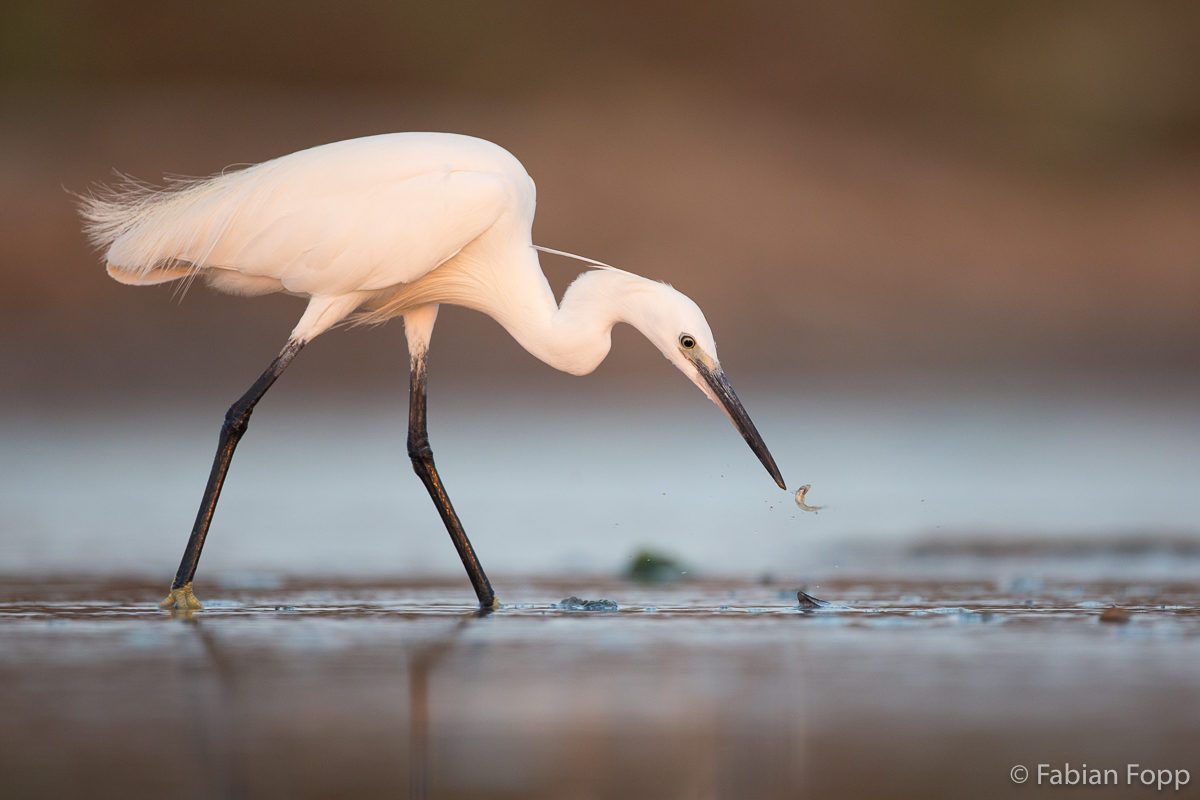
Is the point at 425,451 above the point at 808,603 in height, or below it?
above

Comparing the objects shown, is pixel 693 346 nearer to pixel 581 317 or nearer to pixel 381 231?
pixel 581 317

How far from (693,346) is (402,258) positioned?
1214mm

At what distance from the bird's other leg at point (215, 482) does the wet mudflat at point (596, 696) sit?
0.18 metres

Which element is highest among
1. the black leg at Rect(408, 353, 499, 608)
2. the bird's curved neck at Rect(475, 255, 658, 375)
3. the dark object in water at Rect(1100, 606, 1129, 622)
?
the bird's curved neck at Rect(475, 255, 658, 375)

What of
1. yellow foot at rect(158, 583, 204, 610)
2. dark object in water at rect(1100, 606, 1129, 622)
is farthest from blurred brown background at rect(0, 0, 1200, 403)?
dark object in water at rect(1100, 606, 1129, 622)

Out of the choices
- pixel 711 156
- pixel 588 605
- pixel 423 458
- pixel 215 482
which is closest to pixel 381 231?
pixel 423 458

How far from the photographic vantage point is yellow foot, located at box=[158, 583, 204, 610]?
210 inches

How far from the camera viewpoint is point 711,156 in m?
16.4

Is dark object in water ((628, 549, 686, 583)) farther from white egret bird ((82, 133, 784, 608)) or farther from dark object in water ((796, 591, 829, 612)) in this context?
dark object in water ((796, 591, 829, 612))

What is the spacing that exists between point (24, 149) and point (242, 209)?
1060 centimetres

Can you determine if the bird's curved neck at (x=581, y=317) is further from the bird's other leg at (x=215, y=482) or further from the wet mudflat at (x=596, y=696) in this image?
the wet mudflat at (x=596, y=696)

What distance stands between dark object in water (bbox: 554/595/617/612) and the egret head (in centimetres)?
88

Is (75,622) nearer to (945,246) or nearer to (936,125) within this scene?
(945,246)

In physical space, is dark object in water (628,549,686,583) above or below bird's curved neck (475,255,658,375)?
below
